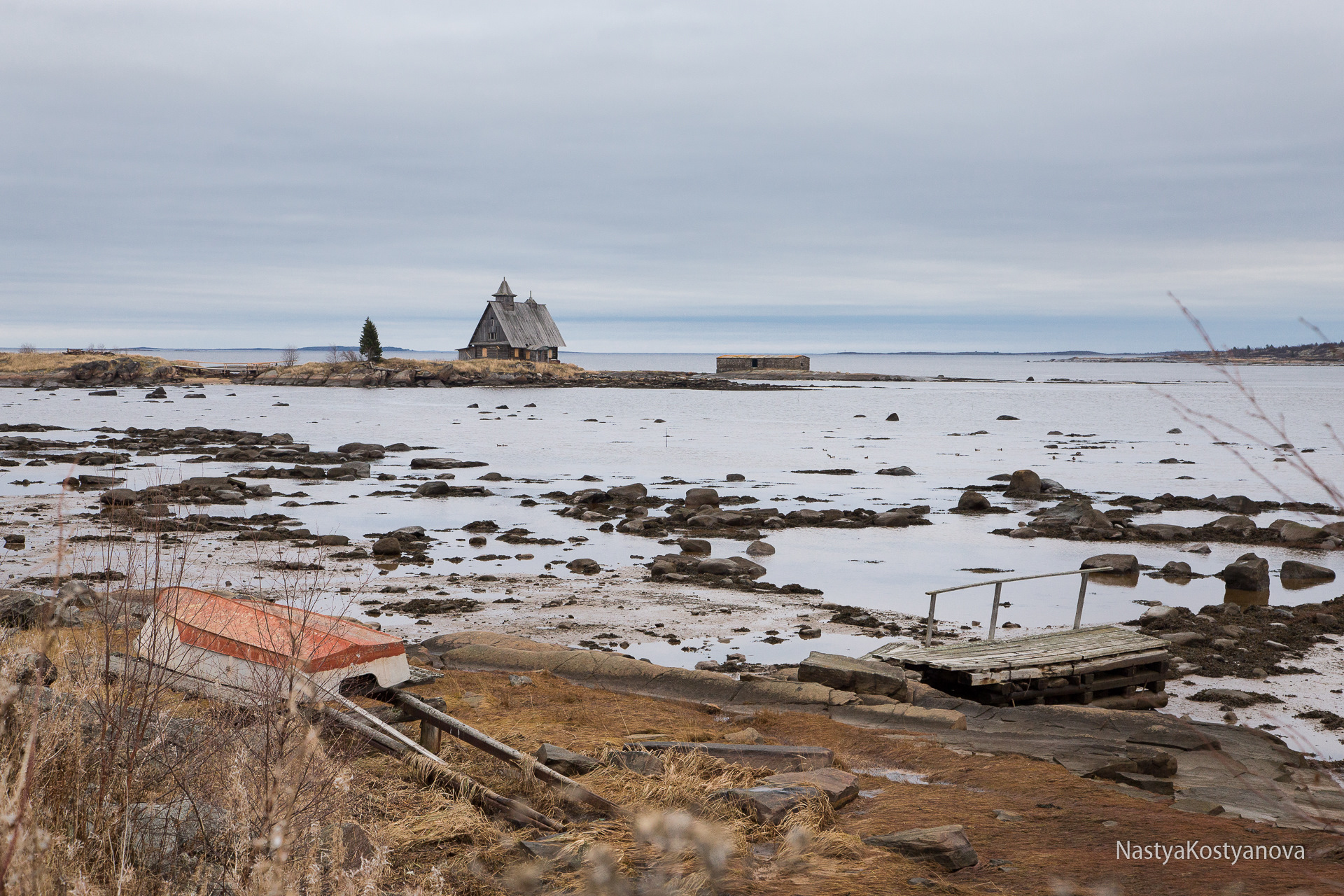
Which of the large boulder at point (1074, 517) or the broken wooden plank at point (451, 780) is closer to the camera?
the broken wooden plank at point (451, 780)

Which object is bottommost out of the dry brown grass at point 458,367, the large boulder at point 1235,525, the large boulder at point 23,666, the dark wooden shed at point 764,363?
the large boulder at point 1235,525

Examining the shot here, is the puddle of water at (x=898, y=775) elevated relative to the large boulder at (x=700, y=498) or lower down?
lower down

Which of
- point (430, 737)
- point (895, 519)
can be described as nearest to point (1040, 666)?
point (430, 737)

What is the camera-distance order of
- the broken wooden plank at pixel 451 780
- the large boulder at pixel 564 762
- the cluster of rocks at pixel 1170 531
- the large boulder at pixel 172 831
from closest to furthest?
the large boulder at pixel 172 831
the broken wooden plank at pixel 451 780
the large boulder at pixel 564 762
the cluster of rocks at pixel 1170 531

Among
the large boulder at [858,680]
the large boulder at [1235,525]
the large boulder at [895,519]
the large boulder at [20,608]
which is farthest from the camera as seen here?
the large boulder at [895,519]

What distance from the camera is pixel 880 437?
54.4 metres

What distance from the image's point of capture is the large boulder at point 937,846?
636 centimetres

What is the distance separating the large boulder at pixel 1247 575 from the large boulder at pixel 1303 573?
96cm

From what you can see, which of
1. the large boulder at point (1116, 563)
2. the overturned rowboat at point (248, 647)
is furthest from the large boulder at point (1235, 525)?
the overturned rowboat at point (248, 647)

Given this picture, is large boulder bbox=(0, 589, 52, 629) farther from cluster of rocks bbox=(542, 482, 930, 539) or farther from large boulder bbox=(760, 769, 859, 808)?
cluster of rocks bbox=(542, 482, 930, 539)

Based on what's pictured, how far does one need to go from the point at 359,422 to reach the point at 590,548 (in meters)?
40.2

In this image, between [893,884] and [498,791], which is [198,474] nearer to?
[498,791]

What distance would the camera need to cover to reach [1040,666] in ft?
40.5

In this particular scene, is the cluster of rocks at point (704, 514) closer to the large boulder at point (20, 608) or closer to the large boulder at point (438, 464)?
the large boulder at point (438, 464)
